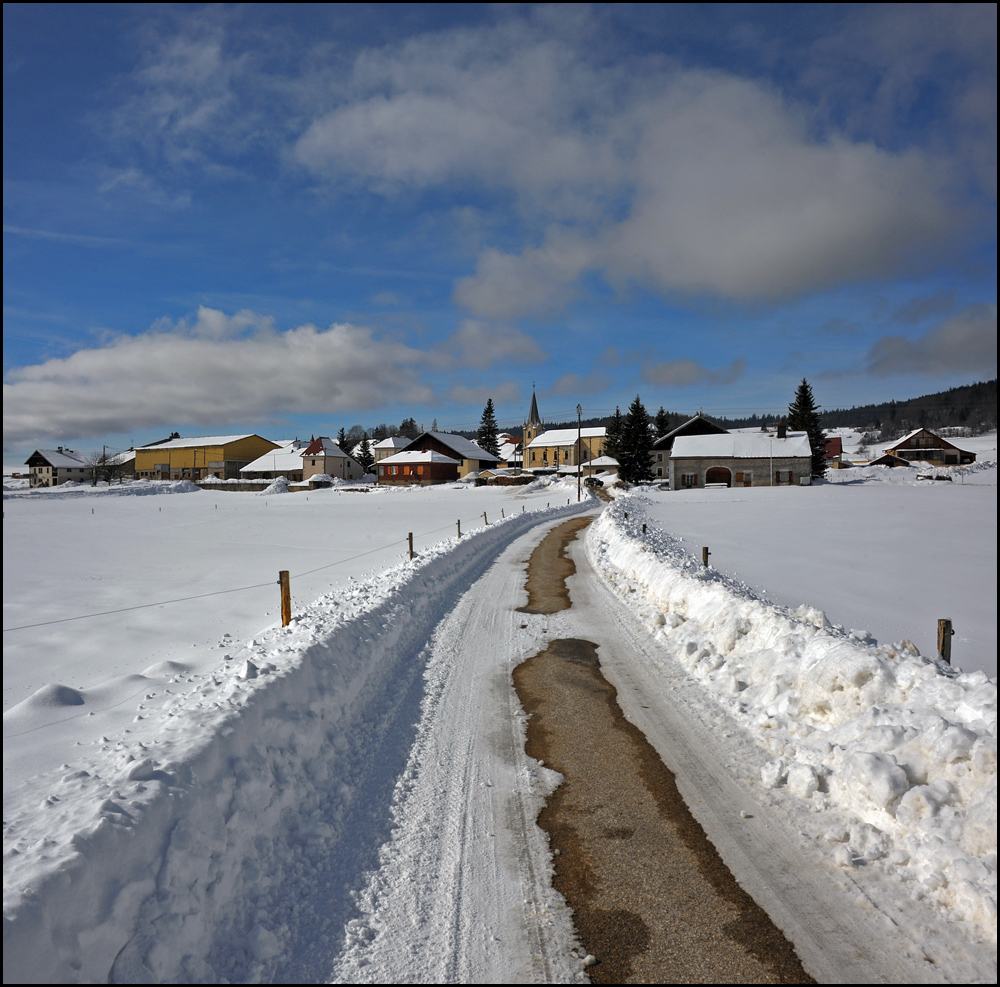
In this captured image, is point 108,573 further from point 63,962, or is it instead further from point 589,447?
point 589,447

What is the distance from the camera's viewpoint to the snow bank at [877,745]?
4.20 metres

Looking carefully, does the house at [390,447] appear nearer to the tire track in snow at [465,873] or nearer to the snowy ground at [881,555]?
the snowy ground at [881,555]

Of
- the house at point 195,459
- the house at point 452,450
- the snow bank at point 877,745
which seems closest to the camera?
the snow bank at point 877,745

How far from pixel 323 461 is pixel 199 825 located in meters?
87.3

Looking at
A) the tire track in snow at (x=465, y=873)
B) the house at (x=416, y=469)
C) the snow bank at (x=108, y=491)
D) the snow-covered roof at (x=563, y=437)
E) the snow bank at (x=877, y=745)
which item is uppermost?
the snow-covered roof at (x=563, y=437)

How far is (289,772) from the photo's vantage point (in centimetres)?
538

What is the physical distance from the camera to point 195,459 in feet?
318

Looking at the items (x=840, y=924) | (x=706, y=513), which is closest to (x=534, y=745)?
(x=840, y=924)

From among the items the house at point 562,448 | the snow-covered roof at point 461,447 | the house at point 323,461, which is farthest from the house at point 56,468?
the house at point 562,448

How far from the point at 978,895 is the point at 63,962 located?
5905 millimetres

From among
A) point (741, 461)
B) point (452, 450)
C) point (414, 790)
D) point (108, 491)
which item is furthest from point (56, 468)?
point (414, 790)

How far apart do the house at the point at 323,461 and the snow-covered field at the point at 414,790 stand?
78.5 meters

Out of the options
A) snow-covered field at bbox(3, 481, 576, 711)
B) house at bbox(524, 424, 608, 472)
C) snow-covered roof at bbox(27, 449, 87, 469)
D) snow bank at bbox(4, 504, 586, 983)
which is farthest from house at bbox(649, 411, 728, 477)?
snow-covered roof at bbox(27, 449, 87, 469)

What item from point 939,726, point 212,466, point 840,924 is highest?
point 212,466
